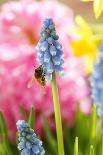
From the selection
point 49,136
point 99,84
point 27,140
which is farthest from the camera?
point 49,136

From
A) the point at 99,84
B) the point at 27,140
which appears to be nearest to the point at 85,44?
the point at 99,84

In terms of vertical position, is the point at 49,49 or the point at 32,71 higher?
the point at 32,71

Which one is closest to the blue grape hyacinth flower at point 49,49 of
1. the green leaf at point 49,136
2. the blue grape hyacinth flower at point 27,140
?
the blue grape hyacinth flower at point 27,140

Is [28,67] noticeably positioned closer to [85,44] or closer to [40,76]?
[85,44]

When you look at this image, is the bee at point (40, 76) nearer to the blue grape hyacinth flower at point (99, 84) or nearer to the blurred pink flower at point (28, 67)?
the blue grape hyacinth flower at point (99, 84)

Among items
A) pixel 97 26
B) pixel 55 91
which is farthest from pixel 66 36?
pixel 55 91

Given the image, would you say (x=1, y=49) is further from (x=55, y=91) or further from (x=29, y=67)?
(x=55, y=91)
